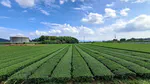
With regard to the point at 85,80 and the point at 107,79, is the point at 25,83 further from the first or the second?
the point at 107,79

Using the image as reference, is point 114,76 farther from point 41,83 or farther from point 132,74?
point 41,83

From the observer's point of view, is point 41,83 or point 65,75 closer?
point 41,83

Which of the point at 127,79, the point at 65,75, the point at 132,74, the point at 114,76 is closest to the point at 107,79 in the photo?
the point at 114,76

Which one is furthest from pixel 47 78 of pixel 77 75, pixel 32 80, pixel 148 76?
pixel 148 76

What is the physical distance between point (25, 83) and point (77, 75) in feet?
9.51

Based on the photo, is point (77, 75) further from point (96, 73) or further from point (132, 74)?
point (132, 74)

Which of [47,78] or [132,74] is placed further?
[132,74]

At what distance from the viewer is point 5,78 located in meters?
7.39

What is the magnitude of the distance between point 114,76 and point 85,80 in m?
1.83

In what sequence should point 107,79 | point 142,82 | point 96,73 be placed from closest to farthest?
point 142,82 < point 107,79 < point 96,73

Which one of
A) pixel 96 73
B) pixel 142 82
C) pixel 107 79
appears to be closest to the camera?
pixel 142 82

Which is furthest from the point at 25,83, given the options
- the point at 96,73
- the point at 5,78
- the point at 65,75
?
the point at 96,73

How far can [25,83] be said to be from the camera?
22.1 feet

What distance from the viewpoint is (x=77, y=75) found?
24.0 feet
